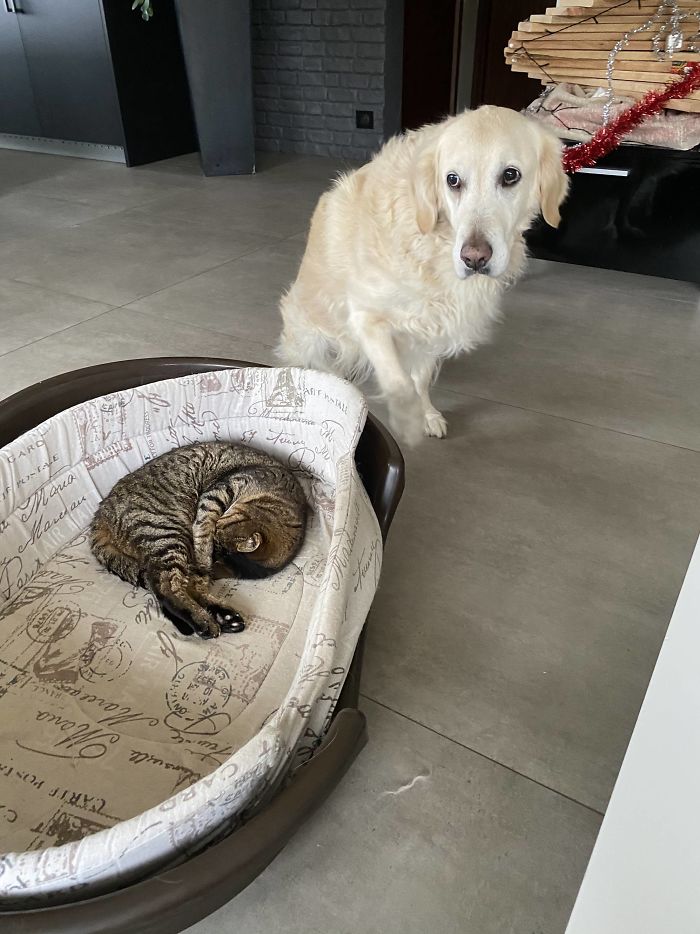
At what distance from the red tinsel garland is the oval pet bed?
177cm

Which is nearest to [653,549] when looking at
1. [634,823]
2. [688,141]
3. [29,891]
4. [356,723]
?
[356,723]

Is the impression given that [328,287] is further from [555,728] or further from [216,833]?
[216,833]

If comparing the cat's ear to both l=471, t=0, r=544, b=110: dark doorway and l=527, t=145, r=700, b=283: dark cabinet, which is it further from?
l=471, t=0, r=544, b=110: dark doorway

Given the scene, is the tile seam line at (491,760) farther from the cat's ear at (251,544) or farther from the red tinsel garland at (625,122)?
the red tinsel garland at (625,122)

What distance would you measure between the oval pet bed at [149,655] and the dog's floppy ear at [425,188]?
479 mm

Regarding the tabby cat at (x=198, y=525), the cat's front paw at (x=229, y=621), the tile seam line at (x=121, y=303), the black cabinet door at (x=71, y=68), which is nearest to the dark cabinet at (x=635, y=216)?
the tile seam line at (x=121, y=303)

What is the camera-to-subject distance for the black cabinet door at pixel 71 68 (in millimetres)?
4684

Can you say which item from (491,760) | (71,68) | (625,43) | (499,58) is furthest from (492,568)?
(71,68)

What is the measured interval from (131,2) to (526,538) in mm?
4982

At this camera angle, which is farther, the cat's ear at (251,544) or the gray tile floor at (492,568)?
the cat's ear at (251,544)

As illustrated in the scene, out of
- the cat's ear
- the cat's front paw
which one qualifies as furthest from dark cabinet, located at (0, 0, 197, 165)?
the cat's front paw

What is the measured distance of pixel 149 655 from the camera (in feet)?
4.11

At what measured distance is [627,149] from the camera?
2625 mm

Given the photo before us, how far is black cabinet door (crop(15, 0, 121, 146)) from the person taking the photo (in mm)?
4684
